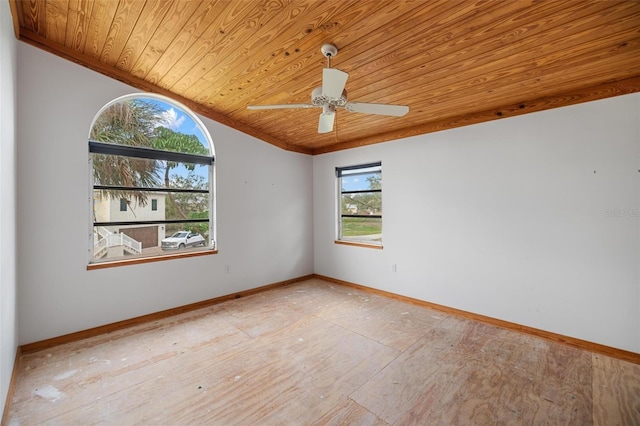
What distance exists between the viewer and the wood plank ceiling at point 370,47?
68.6 inches

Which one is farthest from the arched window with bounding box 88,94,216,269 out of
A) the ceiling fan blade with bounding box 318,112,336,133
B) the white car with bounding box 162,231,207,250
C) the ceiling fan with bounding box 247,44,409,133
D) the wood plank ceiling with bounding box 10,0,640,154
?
the ceiling fan blade with bounding box 318,112,336,133

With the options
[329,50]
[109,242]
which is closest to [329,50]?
[329,50]

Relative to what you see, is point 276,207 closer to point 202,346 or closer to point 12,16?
point 202,346

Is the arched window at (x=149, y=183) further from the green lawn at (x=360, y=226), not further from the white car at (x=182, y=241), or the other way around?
the green lawn at (x=360, y=226)

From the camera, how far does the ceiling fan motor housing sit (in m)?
2.06

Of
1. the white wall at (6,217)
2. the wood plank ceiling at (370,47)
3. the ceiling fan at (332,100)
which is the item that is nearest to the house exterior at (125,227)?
the white wall at (6,217)

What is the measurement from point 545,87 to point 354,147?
8.20 feet

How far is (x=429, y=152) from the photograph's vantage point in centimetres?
364

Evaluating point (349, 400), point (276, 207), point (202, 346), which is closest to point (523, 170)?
point (349, 400)

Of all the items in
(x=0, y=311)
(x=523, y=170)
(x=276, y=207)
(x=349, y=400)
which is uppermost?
(x=523, y=170)

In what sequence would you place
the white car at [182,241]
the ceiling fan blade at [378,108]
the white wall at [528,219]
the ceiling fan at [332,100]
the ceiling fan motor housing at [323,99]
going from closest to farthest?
the ceiling fan at [332,100] < the ceiling fan motor housing at [323,99] < the ceiling fan blade at [378,108] < the white wall at [528,219] < the white car at [182,241]

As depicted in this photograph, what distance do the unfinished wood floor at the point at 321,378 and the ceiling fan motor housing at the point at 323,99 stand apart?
7.34 feet

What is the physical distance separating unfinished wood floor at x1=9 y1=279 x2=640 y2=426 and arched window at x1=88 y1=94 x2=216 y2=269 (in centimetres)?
100

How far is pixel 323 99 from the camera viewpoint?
2.10 m
